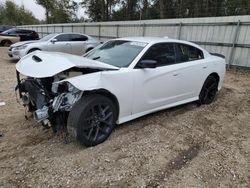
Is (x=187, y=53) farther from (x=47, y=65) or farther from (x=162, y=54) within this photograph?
(x=47, y=65)

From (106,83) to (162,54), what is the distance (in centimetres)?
146

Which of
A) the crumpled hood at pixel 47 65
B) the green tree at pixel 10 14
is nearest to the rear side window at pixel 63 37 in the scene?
the crumpled hood at pixel 47 65

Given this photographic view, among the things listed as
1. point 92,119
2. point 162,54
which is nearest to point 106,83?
point 92,119

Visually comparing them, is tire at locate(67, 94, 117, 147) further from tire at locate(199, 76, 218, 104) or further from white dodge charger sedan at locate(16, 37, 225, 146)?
tire at locate(199, 76, 218, 104)

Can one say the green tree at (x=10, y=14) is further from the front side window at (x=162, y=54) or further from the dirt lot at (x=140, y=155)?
the front side window at (x=162, y=54)

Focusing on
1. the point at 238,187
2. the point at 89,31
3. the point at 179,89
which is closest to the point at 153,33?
the point at 89,31

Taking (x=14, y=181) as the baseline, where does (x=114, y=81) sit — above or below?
above

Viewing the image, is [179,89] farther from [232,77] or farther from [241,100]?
[232,77]

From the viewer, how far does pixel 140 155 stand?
125 inches

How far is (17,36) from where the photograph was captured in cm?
1734

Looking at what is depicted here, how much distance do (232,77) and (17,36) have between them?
15.2 m

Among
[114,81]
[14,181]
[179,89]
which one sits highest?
[114,81]

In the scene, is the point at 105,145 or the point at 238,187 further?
the point at 105,145

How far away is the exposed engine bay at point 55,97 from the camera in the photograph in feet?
10.3
